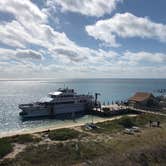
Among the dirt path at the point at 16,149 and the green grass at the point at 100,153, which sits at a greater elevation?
the green grass at the point at 100,153

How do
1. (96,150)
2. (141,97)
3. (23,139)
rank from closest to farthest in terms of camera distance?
(96,150), (23,139), (141,97)

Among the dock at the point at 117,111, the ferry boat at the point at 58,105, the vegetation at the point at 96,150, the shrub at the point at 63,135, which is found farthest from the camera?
the ferry boat at the point at 58,105

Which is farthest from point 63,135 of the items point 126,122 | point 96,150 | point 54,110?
point 54,110

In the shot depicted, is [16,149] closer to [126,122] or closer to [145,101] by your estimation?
[126,122]

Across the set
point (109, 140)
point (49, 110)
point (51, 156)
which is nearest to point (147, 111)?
point (49, 110)

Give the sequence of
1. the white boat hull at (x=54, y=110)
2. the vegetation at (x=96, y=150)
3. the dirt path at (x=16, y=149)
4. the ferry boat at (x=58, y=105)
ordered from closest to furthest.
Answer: the vegetation at (x=96, y=150)
the dirt path at (x=16, y=149)
the white boat hull at (x=54, y=110)
the ferry boat at (x=58, y=105)

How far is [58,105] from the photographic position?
226 ft

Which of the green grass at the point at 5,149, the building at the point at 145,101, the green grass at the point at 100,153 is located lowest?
the green grass at the point at 5,149

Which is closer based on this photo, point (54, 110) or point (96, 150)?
point (96, 150)

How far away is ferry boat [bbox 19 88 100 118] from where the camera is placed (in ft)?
215

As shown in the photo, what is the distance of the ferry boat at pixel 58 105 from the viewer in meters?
65.4

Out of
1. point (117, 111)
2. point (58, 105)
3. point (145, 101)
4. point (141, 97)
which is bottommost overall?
point (117, 111)

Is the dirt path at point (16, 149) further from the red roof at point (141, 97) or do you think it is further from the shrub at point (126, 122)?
the red roof at point (141, 97)

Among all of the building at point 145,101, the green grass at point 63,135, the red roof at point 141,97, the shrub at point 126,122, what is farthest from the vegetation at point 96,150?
the red roof at point 141,97
